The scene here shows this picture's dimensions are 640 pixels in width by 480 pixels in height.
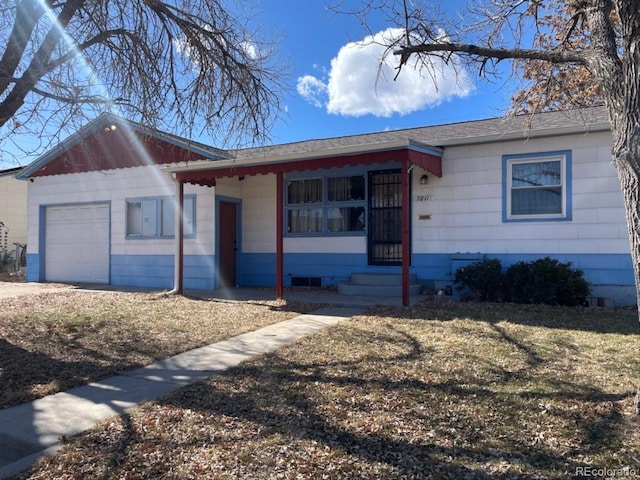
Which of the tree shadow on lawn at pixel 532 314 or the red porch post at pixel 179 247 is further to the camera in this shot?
the red porch post at pixel 179 247

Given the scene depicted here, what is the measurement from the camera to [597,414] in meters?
3.78

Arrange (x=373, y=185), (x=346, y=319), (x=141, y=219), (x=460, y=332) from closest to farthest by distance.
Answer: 1. (x=460, y=332)
2. (x=346, y=319)
3. (x=373, y=185)
4. (x=141, y=219)

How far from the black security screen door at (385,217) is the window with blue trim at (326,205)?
0.85 feet

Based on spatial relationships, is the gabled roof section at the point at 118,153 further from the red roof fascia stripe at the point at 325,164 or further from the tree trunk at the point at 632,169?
the tree trunk at the point at 632,169

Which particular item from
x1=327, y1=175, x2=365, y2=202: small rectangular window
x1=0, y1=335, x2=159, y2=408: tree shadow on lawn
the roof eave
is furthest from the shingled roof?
x1=0, y1=335, x2=159, y2=408: tree shadow on lawn

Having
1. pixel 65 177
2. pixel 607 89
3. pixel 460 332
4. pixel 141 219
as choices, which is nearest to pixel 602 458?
pixel 607 89

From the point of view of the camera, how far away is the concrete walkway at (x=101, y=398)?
11.6 ft

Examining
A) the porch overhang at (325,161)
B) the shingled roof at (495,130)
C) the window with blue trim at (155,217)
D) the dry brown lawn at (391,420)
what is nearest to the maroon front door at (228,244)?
the window with blue trim at (155,217)

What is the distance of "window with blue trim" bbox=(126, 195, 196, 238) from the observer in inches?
512

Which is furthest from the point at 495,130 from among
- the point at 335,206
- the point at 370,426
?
the point at 370,426

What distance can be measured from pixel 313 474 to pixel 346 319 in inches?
197

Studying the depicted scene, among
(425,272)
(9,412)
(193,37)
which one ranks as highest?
(193,37)

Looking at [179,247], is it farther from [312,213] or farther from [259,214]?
[312,213]

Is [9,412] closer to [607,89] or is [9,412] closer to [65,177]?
[607,89]
